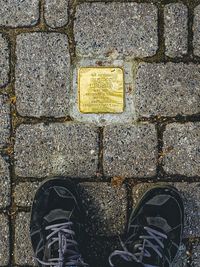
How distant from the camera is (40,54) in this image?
10.8 ft

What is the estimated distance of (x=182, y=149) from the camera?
3.29 m

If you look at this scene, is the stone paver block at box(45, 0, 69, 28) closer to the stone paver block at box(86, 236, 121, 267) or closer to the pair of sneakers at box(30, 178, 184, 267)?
the pair of sneakers at box(30, 178, 184, 267)

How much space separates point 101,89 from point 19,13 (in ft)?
1.65

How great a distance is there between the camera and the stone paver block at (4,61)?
3.28 meters

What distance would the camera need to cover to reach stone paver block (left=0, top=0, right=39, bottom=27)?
3281mm

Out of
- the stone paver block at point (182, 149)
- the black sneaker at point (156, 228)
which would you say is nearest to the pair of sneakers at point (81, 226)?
the black sneaker at point (156, 228)

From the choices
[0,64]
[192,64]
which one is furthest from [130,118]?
[0,64]

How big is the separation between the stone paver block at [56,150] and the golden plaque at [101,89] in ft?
0.33

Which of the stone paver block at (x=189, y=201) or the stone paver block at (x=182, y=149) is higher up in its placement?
the stone paver block at (x=182, y=149)

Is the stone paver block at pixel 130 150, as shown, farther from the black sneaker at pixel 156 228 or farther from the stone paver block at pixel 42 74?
the stone paver block at pixel 42 74

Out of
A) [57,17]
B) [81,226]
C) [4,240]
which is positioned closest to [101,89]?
[57,17]

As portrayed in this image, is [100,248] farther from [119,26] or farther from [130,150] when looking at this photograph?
[119,26]

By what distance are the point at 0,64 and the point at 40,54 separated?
7.3 inches

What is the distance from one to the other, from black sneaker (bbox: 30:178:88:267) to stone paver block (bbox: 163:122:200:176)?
453mm
